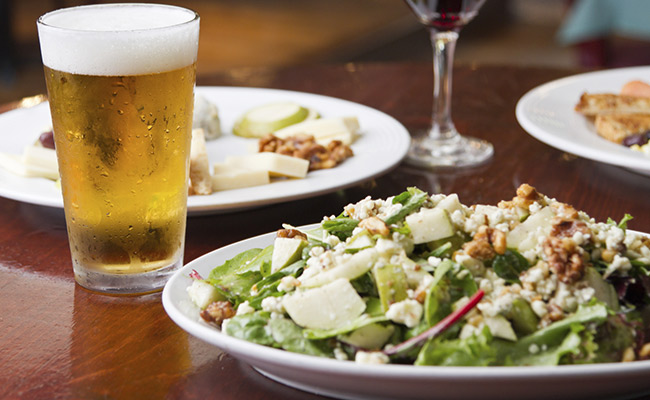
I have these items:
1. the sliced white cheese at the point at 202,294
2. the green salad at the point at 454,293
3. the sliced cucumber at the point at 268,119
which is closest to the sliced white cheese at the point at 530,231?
the green salad at the point at 454,293

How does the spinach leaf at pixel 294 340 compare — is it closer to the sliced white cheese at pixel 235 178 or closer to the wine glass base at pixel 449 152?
the sliced white cheese at pixel 235 178

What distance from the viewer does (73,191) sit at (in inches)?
44.4

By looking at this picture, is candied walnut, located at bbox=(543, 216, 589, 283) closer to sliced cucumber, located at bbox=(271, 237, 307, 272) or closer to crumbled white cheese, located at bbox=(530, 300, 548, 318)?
crumbled white cheese, located at bbox=(530, 300, 548, 318)

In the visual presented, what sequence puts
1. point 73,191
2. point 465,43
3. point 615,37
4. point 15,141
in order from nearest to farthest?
point 73,191 < point 15,141 < point 615,37 < point 465,43

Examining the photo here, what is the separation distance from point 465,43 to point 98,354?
717cm

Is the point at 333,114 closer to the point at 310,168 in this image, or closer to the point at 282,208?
the point at 310,168

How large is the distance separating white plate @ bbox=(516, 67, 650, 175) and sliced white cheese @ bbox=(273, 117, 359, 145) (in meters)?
0.36

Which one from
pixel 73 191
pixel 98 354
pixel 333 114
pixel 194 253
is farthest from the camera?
pixel 333 114

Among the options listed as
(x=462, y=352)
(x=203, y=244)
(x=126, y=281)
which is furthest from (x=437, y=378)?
(x=203, y=244)

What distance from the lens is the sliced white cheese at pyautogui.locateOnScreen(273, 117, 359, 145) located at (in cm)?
177

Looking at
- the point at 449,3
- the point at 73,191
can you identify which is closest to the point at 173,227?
the point at 73,191

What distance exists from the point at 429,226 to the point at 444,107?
0.97 m

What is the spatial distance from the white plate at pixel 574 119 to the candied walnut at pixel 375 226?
757mm

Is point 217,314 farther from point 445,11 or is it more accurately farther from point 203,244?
point 445,11
